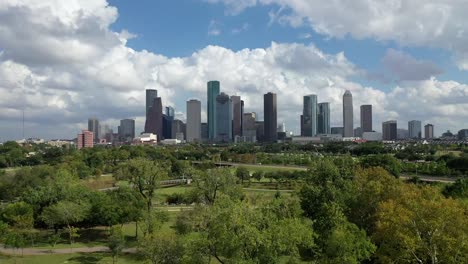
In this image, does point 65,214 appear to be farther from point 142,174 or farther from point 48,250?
point 142,174

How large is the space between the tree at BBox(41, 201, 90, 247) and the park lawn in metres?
5.42

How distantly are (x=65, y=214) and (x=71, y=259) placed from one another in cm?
855

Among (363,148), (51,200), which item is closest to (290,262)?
(51,200)

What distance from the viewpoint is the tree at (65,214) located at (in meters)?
45.7

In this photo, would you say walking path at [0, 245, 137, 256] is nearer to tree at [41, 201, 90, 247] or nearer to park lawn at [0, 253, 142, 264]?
park lawn at [0, 253, 142, 264]

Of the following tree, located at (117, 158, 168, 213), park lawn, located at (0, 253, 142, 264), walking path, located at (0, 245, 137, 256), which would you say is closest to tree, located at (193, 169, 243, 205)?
tree, located at (117, 158, 168, 213)

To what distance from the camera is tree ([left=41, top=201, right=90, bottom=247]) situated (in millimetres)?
45719

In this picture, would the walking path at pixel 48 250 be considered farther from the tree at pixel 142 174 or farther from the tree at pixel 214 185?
the tree at pixel 214 185

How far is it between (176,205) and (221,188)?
67.6ft

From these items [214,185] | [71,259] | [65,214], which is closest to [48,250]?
[71,259]

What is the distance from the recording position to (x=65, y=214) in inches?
1806

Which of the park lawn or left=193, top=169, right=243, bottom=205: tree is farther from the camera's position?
left=193, top=169, right=243, bottom=205: tree

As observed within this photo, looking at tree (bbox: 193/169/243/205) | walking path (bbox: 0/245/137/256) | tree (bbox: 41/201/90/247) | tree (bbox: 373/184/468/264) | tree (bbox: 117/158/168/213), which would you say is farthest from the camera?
tree (bbox: 117/158/168/213)

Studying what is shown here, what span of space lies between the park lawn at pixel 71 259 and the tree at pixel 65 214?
5418 mm
